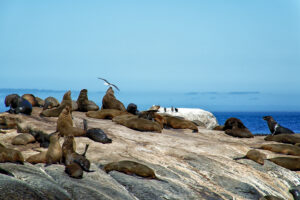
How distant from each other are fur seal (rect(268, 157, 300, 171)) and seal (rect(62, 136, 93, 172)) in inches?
262

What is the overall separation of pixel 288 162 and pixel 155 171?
17.2 feet

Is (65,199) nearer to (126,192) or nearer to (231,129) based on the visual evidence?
(126,192)

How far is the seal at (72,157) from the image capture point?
7.85m

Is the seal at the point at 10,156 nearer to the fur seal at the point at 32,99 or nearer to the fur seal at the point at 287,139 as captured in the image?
the fur seal at the point at 32,99

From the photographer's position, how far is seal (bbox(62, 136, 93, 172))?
309 inches

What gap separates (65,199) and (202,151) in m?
6.16

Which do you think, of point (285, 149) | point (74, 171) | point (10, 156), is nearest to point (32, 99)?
point (10, 156)

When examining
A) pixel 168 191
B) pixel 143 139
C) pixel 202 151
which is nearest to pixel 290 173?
pixel 202 151

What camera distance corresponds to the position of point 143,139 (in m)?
12.0

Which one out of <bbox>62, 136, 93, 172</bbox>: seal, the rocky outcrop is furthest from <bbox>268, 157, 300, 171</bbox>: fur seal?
<bbox>62, 136, 93, 172</bbox>: seal

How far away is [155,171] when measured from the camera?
879 centimetres

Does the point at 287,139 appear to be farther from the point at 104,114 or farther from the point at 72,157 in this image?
the point at 72,157

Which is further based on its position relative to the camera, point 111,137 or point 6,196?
point 111,137

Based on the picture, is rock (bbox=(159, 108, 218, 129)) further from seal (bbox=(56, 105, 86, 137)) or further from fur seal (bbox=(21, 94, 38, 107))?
seal (bbox=(56, 105, 86, 137))
